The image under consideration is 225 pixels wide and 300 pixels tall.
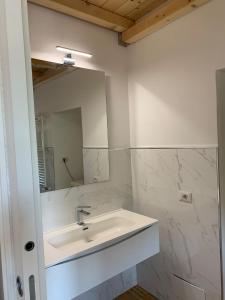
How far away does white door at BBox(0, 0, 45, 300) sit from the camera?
742 millimetres

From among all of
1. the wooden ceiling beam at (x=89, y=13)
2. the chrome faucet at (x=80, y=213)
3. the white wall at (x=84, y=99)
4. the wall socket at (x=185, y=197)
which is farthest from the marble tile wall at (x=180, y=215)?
the wooden ceiling beam at (x=89, y=13)

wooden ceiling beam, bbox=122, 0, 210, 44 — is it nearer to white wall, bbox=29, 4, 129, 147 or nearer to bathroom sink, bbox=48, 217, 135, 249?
white wall, bbox=29, 4, 129, 147

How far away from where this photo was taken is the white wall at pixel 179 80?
66.4 inches

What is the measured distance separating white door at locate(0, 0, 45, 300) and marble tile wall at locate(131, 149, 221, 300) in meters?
1.36

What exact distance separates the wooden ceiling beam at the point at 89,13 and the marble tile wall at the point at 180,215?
3.81 ft

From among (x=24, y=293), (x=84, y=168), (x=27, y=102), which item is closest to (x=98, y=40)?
(x=84, y=168)

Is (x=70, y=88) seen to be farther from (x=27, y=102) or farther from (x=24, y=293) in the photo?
(x=24, y=293)

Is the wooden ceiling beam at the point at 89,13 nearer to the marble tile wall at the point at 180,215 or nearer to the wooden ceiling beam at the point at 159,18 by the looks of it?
the wooden ceiling beam at the point at 159,18

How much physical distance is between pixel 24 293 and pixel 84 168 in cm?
129

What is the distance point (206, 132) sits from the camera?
68.9 inches

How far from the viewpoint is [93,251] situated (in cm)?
153

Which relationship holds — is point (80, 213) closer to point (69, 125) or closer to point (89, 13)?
point (69, 125)

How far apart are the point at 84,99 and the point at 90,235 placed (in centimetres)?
114

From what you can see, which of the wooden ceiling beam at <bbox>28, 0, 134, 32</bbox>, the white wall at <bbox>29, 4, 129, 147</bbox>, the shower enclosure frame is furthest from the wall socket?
the wooden ceiling beam at <bbox>28, 0, 134, 32</bbox>
